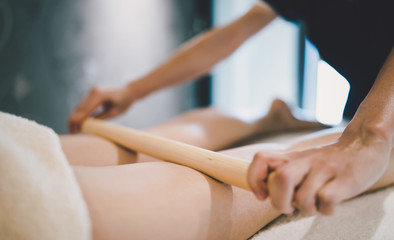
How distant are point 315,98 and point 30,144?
7.09 feet

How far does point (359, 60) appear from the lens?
2.60ft

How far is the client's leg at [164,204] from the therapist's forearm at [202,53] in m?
0.66

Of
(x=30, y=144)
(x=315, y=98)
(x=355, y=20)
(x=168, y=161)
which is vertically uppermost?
(x=355, y=20)

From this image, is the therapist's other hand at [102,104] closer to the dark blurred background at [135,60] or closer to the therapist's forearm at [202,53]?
the therapist's forearm at [202,53]

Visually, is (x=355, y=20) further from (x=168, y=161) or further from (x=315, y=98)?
(x=315, y=98)

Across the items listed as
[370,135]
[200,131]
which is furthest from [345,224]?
[200,131]

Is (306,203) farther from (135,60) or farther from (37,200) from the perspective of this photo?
(135,60)

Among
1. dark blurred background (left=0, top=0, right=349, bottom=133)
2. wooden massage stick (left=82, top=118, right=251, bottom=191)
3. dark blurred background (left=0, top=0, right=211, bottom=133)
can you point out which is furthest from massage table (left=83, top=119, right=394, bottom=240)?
dark blurred background (left=0, top=0, right=211, bottom=133)

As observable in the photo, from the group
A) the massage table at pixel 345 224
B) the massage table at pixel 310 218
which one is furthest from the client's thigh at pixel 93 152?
the massage table at pixel 345 224

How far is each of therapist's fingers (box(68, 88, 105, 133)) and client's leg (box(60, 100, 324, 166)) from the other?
0.84 ft

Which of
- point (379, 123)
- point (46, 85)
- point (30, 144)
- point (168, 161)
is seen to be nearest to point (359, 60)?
point (379, 123)

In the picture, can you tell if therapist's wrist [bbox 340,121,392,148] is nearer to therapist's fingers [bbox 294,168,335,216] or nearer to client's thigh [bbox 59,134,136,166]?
therapist's fingers [bbox 294,168,335,216]

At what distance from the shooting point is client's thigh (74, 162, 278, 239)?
0.39 meters

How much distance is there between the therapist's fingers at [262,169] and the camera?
0.37 meters
